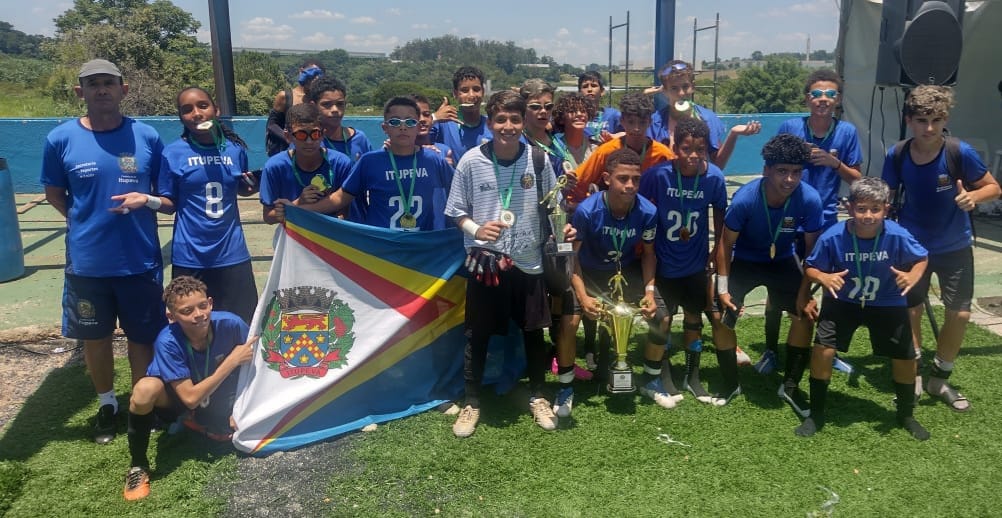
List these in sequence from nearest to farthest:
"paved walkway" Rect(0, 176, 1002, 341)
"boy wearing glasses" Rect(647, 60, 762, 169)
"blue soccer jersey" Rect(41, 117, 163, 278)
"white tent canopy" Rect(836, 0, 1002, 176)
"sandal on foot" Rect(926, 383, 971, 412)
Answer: "blue soccer jersey" Rect(41, 117, 163, 278) → "sandal on foot" Rect(926, 383, 971, 412) → "boy wearing glasses" Rect(647, 60, 762, 169) → "paved walkway" Rect(0, 176, 1002, 341) → "white tent canopy" Rect(836, 0, 1002, 176)

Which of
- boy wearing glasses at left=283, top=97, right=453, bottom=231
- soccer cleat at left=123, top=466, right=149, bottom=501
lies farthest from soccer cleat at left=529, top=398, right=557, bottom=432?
soccer cleat at left=123, top=466, right=149, bottom=501

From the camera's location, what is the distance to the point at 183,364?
3.97 metres

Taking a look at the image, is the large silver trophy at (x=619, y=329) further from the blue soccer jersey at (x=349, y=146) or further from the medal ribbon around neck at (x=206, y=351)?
the medal ribbon around neck at (x=206, y=351)

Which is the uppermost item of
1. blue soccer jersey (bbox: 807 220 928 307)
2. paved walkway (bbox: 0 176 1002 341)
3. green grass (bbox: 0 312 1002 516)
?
blue soccer jersey (bbox: 807 220 928 307)

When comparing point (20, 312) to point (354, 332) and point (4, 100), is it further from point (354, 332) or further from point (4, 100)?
point (4, 100)

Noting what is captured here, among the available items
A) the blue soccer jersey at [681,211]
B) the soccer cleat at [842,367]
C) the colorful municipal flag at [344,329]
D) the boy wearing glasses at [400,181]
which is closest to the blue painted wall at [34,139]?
the soccer cleat at [842,367]

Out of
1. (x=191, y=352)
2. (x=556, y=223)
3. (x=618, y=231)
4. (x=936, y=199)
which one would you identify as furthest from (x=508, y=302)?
(x=936, y=199)

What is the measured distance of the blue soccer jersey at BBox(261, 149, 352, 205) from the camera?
4.55 metres

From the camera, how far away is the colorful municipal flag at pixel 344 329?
14.0ft

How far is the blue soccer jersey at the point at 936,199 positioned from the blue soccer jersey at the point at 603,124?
1.97 meters

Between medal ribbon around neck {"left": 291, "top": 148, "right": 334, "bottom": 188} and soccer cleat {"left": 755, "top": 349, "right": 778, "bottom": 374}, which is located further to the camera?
soccer cleat {"left": 755, "top": 349, "right": 778, "bottom": 374}

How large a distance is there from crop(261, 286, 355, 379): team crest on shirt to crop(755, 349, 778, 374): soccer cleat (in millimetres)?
3058

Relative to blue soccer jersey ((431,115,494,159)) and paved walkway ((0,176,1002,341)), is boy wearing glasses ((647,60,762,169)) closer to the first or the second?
blue soccer jersey ((431,115,494,159))

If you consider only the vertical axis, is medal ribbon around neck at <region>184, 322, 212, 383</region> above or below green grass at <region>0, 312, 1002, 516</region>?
above
